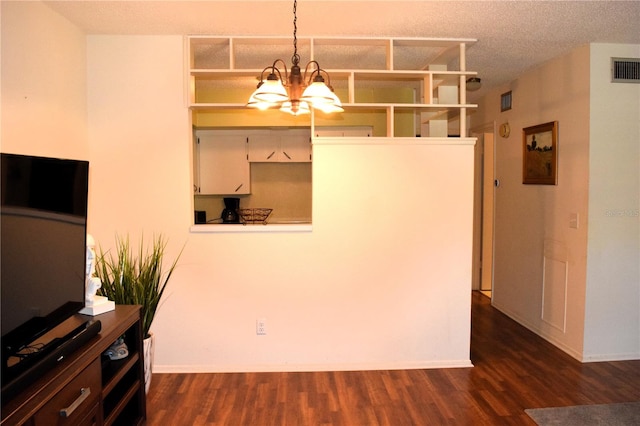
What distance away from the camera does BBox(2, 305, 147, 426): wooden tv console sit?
4.66ft

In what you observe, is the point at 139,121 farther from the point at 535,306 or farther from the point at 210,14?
the point at 535,306

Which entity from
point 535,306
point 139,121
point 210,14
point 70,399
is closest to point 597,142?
point 535,306

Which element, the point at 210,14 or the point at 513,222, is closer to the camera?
the point at 210,14

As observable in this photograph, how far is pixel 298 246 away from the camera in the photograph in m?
3.23

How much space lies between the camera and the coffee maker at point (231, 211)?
5.30 metres

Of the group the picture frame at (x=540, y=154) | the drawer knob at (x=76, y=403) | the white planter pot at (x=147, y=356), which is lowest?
the white planter pot at (x=147, y=356)

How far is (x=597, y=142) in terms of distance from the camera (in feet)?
10.9

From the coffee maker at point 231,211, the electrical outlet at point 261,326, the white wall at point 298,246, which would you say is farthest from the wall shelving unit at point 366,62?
the coffee maker at point 231,211

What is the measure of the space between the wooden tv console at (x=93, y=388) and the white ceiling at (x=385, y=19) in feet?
6.19

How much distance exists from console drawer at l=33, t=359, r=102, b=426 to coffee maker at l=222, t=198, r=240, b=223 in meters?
3.45

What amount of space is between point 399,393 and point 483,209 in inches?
134

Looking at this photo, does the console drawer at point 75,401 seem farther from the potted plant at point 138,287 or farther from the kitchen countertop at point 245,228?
the kitchen countertop at point 245,228

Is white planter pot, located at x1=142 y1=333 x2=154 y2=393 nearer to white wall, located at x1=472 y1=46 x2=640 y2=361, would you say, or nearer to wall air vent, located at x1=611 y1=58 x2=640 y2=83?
white wall, located at x1=472 y1=46 x2=640 y2=361

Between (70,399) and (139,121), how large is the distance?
83.3 inches
